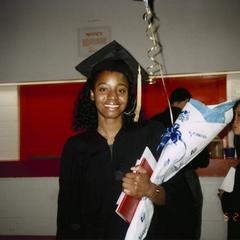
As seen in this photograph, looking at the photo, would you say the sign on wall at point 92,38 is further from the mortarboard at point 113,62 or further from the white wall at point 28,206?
the white wall at point 28,206

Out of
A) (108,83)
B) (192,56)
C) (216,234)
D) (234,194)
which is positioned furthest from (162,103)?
(108,83)

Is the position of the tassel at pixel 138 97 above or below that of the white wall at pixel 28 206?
above

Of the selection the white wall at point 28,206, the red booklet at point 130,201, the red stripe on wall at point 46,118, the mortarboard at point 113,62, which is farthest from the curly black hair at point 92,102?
the red stripe on wall at point 46,118

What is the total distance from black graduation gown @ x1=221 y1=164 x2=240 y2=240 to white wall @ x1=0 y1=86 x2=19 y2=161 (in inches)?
115

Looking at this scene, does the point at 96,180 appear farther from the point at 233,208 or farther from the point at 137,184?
the point at 233,208

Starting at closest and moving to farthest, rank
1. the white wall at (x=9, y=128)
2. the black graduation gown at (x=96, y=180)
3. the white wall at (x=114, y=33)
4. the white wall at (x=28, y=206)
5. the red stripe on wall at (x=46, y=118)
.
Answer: the black graduation gown at (x=96, y=180), the white wall at (x=114, y=33), the white wall at (x=28, y=206), the white wall at (x=9, y=128), the red stripe on wall at (x=46, y=118)

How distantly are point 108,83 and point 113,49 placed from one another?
0.66 feet

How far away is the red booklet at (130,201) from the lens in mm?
945

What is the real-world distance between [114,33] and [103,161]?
1.64m

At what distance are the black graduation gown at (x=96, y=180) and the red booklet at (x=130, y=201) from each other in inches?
5.7

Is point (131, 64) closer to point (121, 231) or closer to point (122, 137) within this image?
point (122, 137)

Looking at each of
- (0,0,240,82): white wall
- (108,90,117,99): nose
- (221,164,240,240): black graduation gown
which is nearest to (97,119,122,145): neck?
(108,90,117,99): nose

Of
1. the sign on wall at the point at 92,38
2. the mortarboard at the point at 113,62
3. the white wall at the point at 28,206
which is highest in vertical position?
the sign on wall at the point at 92,38

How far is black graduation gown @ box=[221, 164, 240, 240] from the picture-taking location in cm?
150
